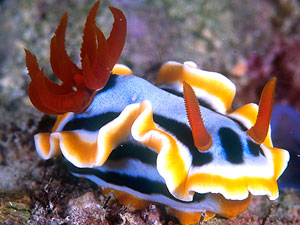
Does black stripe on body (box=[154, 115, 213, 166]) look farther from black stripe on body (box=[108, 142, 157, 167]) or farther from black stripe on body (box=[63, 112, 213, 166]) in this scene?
black stripe on body (box=[108, 142, 157, 167])

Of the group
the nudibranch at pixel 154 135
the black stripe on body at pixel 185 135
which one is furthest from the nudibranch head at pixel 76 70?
the black stripe on body at pixel 185 135

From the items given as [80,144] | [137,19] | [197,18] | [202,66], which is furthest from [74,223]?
[197,18]

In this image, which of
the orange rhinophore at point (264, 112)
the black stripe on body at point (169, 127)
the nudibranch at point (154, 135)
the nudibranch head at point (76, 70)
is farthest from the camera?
the nudibranch head at point (76, 70)

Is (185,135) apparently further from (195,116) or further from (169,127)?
(195,116)

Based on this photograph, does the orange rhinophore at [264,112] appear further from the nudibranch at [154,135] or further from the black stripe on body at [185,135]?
the black stripe on body at [185,135]

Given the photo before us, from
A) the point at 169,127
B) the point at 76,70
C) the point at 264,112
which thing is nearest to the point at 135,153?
the point at 169,127

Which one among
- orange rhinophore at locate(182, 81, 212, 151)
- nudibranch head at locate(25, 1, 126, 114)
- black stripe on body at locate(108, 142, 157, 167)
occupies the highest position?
orange rhinophore at locate(182, 81, 212, 151)

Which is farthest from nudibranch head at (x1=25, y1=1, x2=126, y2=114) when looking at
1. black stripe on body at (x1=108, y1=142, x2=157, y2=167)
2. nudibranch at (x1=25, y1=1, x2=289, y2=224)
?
black stripe on body at (x1=108, y1=142, x2=157, y2=167)

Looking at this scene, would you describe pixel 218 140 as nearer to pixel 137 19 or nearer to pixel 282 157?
pixel 282 157

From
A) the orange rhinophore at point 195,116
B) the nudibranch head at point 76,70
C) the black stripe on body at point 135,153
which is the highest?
the orange rhinophore at point 195,116
